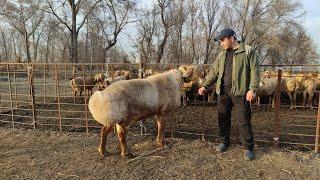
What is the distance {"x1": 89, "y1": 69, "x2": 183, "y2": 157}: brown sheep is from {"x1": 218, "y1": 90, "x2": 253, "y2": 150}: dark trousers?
957 millimetres

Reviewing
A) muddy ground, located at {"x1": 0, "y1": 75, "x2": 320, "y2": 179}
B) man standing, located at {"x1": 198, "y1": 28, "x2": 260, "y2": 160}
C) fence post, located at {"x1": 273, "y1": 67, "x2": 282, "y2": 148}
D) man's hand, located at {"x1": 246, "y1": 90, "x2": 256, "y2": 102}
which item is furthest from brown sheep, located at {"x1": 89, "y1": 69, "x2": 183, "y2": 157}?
fence post, located at {"x1": 273, "y1": 67, "x2": 282, "y2": 148}

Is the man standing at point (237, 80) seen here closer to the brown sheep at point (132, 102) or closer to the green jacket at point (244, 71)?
the green jacket at point (244, 71)

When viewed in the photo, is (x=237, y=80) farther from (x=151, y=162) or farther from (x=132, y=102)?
(x=151, y=162)

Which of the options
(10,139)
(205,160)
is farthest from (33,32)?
(205,160)

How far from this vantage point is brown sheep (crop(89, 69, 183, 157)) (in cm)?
611

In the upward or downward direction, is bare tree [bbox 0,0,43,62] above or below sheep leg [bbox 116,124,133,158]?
above

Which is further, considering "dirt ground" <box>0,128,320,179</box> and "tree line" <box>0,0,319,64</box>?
"tree line" <box>0,0,319,64</box>

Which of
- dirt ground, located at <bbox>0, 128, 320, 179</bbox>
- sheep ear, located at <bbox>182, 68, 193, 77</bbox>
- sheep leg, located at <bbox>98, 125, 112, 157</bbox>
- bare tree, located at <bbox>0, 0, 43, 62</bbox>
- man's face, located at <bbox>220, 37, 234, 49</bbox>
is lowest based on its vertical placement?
dirt ground, located at <bbox>0, 128, 320, 179</bbox>

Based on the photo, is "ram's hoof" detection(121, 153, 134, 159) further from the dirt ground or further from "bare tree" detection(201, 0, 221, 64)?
"bare tree" detection(201, 0, 221, 64)

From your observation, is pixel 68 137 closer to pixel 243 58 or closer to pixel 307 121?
pixel 243 58

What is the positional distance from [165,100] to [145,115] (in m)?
0.49

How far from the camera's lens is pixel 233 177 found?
556cm

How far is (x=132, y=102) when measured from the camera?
20.6ft

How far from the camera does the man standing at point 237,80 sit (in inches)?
229
